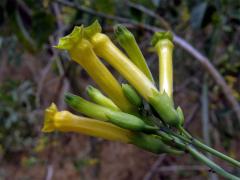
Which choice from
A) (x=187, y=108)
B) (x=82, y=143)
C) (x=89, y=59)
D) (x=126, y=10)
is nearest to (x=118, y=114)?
(x=89, y=59)

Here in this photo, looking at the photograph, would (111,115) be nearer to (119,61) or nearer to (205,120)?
(119,61)

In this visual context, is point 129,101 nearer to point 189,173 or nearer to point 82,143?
point 189,173

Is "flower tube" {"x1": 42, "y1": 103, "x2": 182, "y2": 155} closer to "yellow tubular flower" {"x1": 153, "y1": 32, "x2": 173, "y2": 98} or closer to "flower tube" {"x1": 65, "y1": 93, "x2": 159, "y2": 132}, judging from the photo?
"flower tube" {"x1": 65, "y1": 93, "x2": 159, "y2": 132}

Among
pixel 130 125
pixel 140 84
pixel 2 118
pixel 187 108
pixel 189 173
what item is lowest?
pixel 130 125

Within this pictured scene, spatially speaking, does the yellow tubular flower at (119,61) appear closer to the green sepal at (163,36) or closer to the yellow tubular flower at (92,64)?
the yellow tubular flower at (92,64)

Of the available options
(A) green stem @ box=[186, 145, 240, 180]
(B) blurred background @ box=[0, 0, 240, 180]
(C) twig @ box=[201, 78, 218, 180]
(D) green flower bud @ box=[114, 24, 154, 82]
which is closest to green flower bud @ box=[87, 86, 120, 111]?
(D) green flower bud @ box=[114, 24, 154, 82]

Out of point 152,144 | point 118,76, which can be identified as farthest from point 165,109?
point 118,76

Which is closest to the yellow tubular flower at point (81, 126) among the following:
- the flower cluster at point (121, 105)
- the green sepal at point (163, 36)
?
the flower cluster at point (121, 105)
